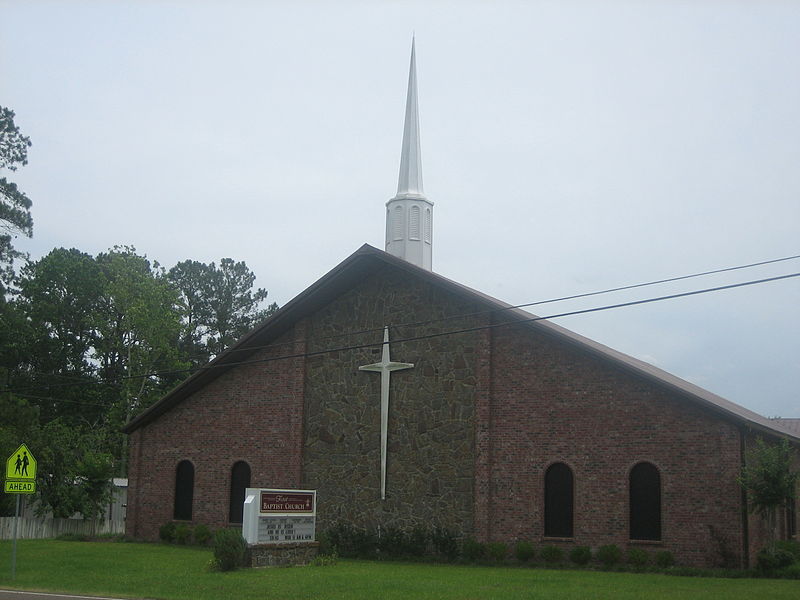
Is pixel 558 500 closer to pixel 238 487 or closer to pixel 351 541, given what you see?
pixel 351 541

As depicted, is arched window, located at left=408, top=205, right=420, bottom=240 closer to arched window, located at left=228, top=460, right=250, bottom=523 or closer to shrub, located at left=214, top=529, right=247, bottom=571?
arched window, located at left=228, top=460, right=250, bottom=523

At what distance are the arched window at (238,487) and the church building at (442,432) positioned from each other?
6cm

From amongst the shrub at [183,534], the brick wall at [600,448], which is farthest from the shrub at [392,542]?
the shrub at [183,534]

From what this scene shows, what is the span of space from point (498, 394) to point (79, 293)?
39.2 meters

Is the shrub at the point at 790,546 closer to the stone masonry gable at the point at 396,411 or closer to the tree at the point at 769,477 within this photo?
the tree at the point at 769,477

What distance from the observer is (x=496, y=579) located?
21234 millimetres

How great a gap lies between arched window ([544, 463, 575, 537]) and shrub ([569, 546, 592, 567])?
0.66 metres

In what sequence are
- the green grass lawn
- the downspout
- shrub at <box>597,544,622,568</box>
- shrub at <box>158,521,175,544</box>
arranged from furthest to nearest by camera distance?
shrub at <box>158,521,175,544</box> → shrub at <box>597,544,622,568</box> → the downspout → the green grass lawn

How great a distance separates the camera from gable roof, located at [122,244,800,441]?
25.1 metres

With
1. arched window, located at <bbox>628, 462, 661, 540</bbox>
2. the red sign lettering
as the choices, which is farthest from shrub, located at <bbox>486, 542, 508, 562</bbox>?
the red sign lettering

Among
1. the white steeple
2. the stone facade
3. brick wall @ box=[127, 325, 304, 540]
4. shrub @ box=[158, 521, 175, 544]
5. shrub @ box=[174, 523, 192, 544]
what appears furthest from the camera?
the white steeple

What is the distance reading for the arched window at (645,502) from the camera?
79.6 ft

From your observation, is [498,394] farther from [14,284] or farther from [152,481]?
[14,284]

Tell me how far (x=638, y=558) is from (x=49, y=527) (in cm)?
2375
